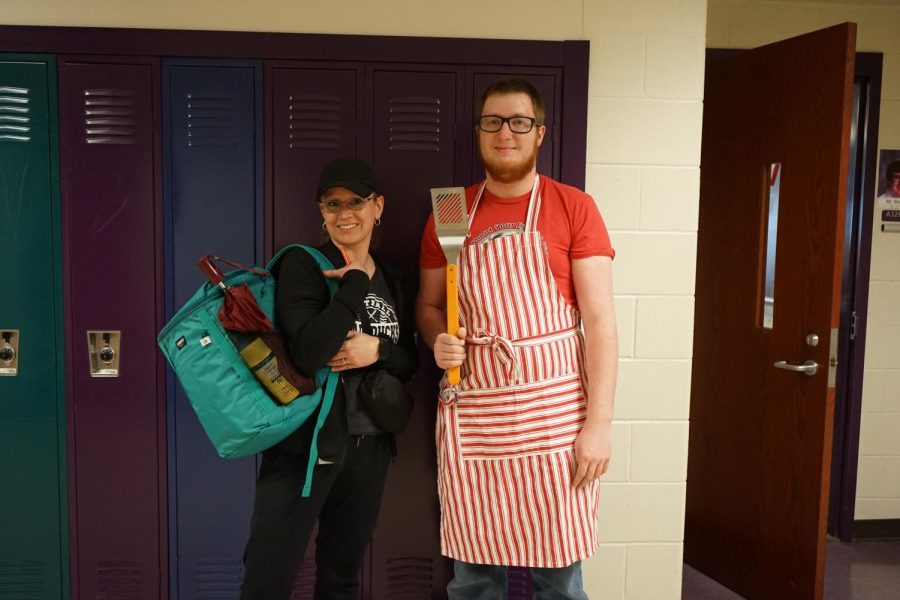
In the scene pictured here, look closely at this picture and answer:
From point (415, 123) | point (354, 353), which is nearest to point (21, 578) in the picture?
point (354, 353)

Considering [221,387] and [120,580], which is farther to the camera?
[120,580]

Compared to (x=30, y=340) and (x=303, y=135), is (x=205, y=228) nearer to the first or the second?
(x=303, y=135)

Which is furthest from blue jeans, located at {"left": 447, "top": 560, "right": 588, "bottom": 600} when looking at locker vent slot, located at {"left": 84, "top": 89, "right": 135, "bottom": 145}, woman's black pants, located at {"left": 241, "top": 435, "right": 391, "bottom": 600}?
locker vent slot, located at {"left": 84, "top": 89, "right": 135, "bottom": 145}

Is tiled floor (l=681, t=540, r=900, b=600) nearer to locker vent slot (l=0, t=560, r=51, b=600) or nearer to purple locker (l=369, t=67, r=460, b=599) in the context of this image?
purple locker (l=369, t=67, r=460, b=599)

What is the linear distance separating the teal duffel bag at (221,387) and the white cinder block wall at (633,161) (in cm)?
104

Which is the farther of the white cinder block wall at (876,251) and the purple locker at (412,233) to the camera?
the white cinder block wall at (876,251)

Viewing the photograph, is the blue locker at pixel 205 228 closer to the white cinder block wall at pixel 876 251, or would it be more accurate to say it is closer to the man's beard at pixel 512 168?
the man's beard at pixel 512 168

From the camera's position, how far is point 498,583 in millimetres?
1818

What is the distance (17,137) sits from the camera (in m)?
1.98

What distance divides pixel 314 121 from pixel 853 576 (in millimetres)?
2800

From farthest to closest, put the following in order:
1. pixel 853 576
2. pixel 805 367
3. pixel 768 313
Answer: pixel 853 576, pixel 768 313, pixel 805 367

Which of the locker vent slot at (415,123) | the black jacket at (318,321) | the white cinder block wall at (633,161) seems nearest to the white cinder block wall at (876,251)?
the white cinder block wall at (633,161)

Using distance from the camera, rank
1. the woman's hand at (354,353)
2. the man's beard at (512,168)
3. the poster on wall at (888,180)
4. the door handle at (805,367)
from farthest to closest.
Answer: the poster on wall at (888,180) < the door handle at (805,367) < the man's beard at (512,168) < the woman's hand at (354,353)

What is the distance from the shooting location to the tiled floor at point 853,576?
253 cm
